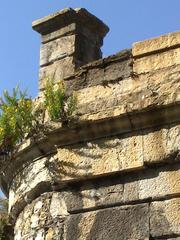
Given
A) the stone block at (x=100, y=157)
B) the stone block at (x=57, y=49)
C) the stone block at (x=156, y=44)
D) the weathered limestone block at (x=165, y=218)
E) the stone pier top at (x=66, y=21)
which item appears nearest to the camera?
the weathered limestone block at (x=165, y=218)

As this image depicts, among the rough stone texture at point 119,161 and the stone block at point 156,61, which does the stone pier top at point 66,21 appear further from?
the rough stone texture at point 119,161

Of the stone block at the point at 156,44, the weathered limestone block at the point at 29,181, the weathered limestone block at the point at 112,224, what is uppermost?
the stone block at the point at 156,44

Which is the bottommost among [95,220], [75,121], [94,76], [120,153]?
[95,220]

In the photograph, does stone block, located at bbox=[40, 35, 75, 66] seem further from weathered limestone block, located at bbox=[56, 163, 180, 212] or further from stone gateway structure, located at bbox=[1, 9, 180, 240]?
weathered limestone block, located at bbox=[56, 163, 180, 212]

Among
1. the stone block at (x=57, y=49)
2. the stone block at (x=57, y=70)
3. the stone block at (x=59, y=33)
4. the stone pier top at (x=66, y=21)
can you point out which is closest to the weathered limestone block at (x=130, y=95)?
the stone block at (x=57, y=70)

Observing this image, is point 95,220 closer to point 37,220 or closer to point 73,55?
point 37,220

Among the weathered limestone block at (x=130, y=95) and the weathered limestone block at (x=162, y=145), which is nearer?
the weathered limestone block at (x=162, y=145)

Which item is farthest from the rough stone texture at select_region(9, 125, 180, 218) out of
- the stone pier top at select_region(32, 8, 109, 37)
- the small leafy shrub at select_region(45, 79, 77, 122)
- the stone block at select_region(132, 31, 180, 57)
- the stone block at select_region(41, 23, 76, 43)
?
the stone pier top at select_region(32, 8, 109, 37)

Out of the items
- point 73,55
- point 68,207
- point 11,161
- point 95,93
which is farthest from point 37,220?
point 73,55

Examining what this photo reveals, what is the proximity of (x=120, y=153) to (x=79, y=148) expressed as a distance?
416 millimetres

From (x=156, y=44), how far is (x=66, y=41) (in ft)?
3.60

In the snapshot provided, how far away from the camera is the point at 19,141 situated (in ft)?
18.9

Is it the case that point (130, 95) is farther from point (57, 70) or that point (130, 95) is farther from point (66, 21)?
point (66, 21)

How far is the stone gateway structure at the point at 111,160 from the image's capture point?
16.1 ft
